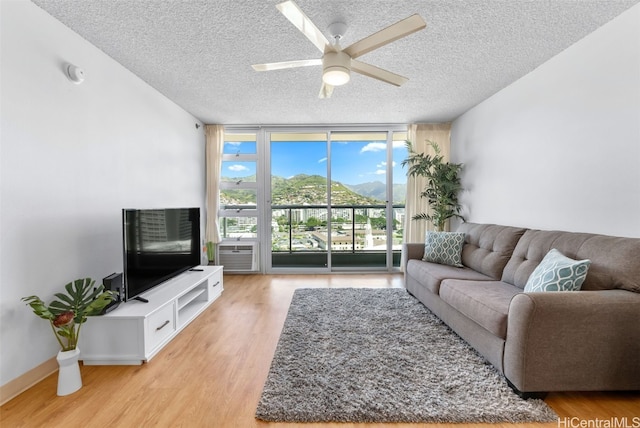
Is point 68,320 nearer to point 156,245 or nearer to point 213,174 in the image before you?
point 156,245

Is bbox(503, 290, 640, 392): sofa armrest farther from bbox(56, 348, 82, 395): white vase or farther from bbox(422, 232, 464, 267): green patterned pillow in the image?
bbox(56, 348, 82, 395): white vase

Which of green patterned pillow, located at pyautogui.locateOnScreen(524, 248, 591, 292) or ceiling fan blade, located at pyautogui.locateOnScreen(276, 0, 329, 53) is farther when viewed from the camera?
green patterned pillow, located at pyautogui.locateOnScreen(524, 248, 591, 292)

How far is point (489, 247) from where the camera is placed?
105 inches

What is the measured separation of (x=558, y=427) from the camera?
4.34 ft

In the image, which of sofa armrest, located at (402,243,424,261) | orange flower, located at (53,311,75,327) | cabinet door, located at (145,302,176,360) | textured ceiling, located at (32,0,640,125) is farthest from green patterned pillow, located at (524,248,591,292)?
orange flower, located at (53,311,75,327)

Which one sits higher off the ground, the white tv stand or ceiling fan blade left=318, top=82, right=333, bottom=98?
ceiling fan blade left=318, top=82, right=333, bottom=98

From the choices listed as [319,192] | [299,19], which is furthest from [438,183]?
[299,19]

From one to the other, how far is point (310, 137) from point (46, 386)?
12.9 ft

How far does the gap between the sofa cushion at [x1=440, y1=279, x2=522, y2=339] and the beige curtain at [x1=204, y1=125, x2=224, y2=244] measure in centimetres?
337

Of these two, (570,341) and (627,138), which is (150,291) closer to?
(570,341)

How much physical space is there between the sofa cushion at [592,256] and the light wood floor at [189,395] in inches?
25.3

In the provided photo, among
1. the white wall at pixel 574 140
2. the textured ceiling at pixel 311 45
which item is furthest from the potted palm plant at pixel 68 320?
the white wall at pixel 574 140

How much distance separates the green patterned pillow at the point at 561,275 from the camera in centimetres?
161

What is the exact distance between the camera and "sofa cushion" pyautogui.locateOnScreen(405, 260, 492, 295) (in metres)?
2.43
